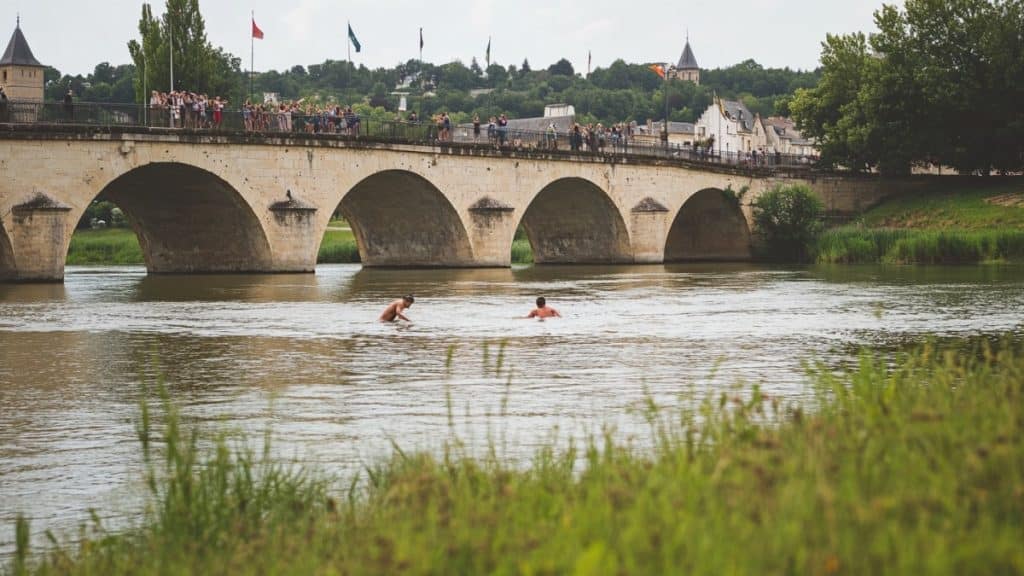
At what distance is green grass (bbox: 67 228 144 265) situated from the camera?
6284 cm

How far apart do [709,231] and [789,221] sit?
269 inches

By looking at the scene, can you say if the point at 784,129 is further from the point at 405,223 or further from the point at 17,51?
the point at 405,223

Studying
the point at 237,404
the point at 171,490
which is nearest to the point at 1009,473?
the point at 171,490

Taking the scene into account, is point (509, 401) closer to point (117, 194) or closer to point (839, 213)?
point (117, 194)

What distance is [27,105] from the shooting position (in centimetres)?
3631

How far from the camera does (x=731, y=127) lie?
5374 inches

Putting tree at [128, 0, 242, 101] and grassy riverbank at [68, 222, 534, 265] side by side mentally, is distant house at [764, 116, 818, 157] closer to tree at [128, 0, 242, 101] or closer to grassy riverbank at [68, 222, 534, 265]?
grassy riverbank at [68, 222, 534, 265]

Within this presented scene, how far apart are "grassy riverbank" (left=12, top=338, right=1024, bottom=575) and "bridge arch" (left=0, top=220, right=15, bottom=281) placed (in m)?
28.6

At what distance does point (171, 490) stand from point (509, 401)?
254 inches

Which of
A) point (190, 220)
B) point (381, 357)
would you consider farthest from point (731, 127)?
point (381, 357)

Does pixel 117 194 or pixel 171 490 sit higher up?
pixel 117 194

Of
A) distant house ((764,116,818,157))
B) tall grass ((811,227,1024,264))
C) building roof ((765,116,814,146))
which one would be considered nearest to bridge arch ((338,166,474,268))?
tall grass ((811,227,1024,264))

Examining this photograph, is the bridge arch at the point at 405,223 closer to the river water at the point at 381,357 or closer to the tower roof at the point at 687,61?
the river water at the point at 381,357

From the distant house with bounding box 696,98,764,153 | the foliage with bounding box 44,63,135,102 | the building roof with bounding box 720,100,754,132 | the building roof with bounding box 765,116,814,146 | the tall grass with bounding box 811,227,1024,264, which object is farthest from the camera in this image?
the building roof with bounding box 765,116,814,146
